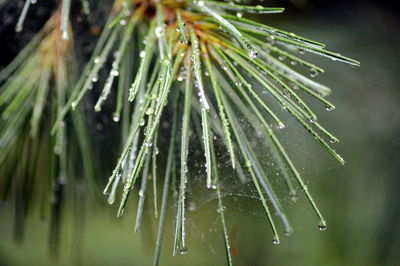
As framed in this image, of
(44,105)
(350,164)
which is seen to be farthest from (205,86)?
(350,164)

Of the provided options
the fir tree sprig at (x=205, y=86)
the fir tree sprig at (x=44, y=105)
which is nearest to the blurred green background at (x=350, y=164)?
the fir tree sprig at (x=44, y=105)

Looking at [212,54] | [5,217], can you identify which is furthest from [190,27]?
[5,217]

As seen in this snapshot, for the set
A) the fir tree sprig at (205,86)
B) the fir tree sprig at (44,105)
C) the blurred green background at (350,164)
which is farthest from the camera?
the blurred green background at (350,164)

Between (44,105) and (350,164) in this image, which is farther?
(350,164)

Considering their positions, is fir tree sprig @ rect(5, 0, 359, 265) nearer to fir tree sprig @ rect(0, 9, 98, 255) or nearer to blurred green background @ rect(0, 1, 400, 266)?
fir tree sprig @ rect(0, 9, 98, 255)

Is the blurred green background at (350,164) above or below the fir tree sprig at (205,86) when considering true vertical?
below

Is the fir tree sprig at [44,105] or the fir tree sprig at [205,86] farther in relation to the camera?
the fir tree sprig at [44,105]

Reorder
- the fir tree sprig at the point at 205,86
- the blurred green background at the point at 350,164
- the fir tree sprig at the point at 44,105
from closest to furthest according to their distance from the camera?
the fir tree sprig at the point at 205,86 < the fir tree sprig at the point at 44,105 < the blurred green background at the point at 350,164

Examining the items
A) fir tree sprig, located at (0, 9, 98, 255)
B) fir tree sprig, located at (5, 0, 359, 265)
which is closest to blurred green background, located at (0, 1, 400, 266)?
fir tree sprig, located at (0, 9, 98, 255)

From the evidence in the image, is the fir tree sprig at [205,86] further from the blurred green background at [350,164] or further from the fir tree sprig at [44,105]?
the blurred green background at [350,164]

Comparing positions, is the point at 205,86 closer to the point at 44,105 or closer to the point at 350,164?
the point at 44,105

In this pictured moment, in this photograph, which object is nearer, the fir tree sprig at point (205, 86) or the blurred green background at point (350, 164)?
the fir tree sprig at point (205, 86)

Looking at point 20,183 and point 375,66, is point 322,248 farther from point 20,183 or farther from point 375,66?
point 20,183
